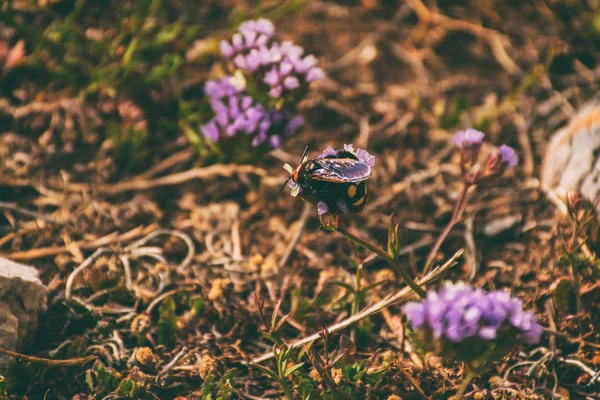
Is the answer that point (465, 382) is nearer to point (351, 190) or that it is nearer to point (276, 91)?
point (351, 190)

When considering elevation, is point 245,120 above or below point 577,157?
above

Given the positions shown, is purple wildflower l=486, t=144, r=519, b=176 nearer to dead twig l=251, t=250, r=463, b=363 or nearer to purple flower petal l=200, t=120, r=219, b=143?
dead twig l=251, t=250, r=463, b=363

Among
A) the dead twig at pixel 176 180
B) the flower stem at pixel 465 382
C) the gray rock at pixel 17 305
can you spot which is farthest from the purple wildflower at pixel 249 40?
the flower stem at pixel 465 382

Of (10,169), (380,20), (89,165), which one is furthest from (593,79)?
(10,169)

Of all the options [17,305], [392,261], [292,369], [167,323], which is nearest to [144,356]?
[167,323]

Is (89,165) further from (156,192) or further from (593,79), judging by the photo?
(593,79)

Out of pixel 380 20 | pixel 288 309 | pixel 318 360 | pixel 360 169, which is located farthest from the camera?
pixel 380 20

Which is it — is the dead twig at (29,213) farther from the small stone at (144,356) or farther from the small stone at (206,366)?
the small stone at (206,366)

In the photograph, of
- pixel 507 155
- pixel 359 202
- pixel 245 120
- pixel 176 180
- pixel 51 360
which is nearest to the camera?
pixel 359 202
